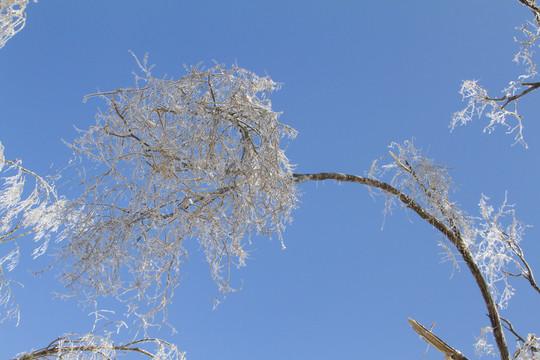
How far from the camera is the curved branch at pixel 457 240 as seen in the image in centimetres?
Answer: 482

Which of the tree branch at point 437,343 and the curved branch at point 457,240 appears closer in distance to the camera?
the tree branch at point 437,343

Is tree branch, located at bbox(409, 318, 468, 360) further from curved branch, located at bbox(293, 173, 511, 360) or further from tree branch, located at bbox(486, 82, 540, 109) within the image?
tree branch, located at bbox(486, 82, 540, 109)

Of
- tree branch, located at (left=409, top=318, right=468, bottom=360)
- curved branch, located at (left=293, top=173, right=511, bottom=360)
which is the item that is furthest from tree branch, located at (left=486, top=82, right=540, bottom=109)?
tree branch, located at (left=409, top=318, right=468, bottom=360)

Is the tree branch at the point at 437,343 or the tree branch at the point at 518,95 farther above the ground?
the tree branch at the point at 518,95

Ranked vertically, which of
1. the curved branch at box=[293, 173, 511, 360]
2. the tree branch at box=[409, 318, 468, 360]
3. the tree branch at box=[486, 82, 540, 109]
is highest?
the tree branch at box=[486, 82, 540, 109]

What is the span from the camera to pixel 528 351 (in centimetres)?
453

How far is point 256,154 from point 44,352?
2.43m

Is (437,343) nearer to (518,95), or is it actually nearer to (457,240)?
(457,240)

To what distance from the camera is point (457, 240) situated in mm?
4910

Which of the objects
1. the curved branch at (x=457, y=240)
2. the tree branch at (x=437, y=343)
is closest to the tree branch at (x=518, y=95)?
the curved branch at (x=457, y=240)

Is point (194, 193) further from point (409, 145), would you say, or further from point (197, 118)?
point (409, 145)

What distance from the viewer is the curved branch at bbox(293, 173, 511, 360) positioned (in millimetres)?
4816

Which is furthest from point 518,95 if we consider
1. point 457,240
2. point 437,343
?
point 437,343

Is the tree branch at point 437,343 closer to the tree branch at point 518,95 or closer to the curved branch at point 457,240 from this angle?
the curved branch at point 457,240
